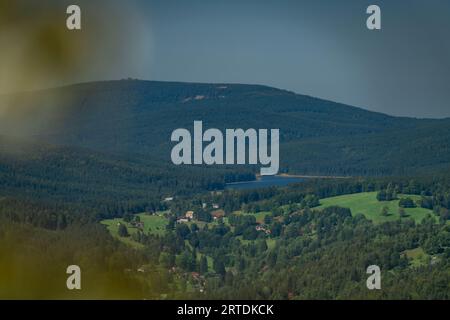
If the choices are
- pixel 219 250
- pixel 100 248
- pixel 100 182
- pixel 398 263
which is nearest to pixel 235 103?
pixel 100 182

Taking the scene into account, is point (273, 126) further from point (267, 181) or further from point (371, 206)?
point (371, 206)

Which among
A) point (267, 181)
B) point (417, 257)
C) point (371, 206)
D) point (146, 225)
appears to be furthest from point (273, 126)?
point (417, 257)

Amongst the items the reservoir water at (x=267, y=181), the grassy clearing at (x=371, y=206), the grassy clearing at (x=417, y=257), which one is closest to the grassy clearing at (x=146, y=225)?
the grassy clearing at (x=371, y=206)

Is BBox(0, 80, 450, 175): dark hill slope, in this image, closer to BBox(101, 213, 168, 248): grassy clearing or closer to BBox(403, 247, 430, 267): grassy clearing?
BBox(101, 213, 168, 248): grassy clearing

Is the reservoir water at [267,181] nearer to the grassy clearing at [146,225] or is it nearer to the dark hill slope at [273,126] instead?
the dark hill slope at [273,126]

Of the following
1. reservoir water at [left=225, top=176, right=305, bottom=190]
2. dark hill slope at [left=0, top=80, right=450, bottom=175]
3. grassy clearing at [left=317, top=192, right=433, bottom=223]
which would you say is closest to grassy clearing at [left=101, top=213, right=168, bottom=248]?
grassy clearing at [left=317, top=192, right=433, bottom=223]

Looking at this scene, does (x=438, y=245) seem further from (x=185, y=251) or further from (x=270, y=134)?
(x=270, y=134)

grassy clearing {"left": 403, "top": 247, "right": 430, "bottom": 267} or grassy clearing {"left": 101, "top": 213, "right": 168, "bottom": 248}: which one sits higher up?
grassy clearing {"left": 101, "top": 213, "right": 168, "bottom": 248}

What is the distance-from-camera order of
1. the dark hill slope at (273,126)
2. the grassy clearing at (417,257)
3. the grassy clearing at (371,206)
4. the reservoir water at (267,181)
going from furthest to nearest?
1. the dark hill slope at (273,126)
2. the reservoir water at (267,181)
3. the grassy clearing at (371,206)
4. the grassy clearing at (417,257)
